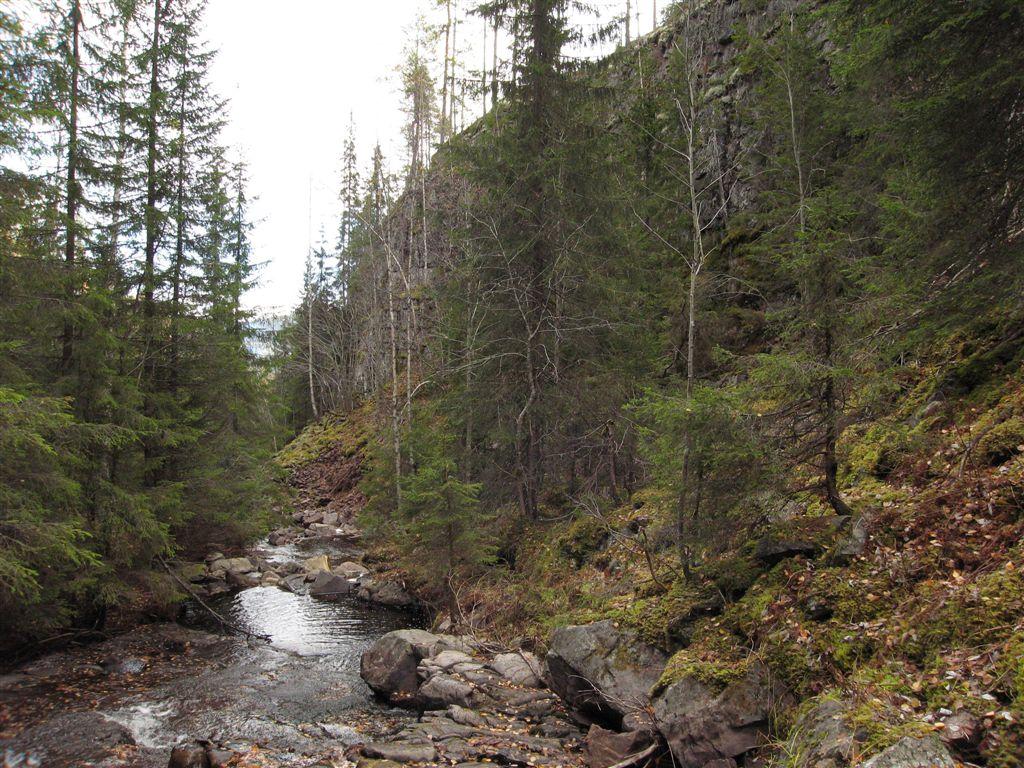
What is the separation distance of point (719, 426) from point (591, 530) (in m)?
6.29

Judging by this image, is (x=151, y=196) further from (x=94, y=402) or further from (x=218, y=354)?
(x=94, y=402)

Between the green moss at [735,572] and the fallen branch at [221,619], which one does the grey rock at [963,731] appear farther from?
the fallen branch at [221,619]

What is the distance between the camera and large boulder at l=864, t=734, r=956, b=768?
3.23 meters

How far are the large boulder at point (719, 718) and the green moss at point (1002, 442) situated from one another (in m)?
3.23

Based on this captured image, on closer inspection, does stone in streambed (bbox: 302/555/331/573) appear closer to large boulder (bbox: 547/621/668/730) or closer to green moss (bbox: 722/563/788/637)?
large boulder (bbox: 547/621/668/730)

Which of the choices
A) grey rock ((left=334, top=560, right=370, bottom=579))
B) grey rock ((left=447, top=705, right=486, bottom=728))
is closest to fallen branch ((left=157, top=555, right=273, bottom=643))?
grey rock ((left=334, top=560, right=370, bottom=579))

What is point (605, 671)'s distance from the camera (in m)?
6.94

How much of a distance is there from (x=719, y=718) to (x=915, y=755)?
218 cm

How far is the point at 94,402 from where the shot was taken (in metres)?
10.4

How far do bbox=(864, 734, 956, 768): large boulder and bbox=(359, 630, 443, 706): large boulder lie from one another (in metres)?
6.59

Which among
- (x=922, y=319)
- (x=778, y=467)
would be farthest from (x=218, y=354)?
(x=922, y=319)

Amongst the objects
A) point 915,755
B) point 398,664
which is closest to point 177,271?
point 398,664

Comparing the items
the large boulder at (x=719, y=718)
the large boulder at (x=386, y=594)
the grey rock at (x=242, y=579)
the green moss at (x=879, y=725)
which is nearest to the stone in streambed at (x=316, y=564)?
the grey rock at (x=242, y=579)

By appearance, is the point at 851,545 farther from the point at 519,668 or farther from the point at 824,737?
the point at 519,668
